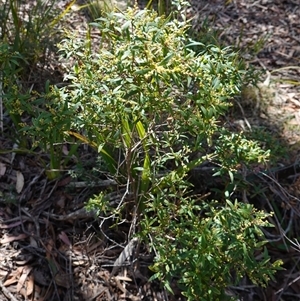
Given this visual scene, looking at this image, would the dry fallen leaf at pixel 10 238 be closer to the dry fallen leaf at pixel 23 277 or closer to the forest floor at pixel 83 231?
the forest floor at pixel 83 231

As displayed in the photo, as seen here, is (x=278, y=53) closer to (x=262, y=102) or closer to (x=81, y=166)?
(x=262, y=102)

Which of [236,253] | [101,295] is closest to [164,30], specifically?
[236,253]

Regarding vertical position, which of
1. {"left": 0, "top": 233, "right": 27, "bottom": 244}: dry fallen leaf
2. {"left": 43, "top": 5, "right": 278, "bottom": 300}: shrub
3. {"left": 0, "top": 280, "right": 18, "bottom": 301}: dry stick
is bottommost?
{"left": 0, "top": 280, "right": 18, "bottom": 301}: dry stick

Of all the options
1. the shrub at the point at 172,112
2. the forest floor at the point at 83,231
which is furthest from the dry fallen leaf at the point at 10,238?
the shrub at the point at 172,112

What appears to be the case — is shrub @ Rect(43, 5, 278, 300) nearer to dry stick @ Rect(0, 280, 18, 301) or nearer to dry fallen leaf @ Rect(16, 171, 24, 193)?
dry stick @ Rect(0, 280, 18, 301)

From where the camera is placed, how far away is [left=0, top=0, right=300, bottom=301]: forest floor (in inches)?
95.4

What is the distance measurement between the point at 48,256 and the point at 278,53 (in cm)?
209

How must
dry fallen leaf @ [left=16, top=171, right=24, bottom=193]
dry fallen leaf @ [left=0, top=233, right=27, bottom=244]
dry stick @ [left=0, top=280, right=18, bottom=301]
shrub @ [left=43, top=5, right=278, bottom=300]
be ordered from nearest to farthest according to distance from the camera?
shrub @ [left=43, top=5, right=278, bottom=300]
dry stick @ [left=0, top=280, right=18, bottom=301]
dry fallen leaf @ [left=0, top=233, right=27, bottom=244]
dry fallen leaf @ [left=16, top=171, right=24, bottom=193]

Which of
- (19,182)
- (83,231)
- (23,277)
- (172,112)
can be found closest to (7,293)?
(23,277)

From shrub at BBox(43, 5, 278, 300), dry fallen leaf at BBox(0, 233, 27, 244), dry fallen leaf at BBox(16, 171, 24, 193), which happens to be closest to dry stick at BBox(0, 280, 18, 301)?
dry fallen leaf at BBox(0, 233, 27, 244)

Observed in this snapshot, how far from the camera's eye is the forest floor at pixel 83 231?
242 cm

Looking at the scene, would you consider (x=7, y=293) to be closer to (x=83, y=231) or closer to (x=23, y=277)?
(x=23, y=277)

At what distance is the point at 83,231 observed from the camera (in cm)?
259

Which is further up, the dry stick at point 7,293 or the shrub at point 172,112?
the shrub at point 172,112
